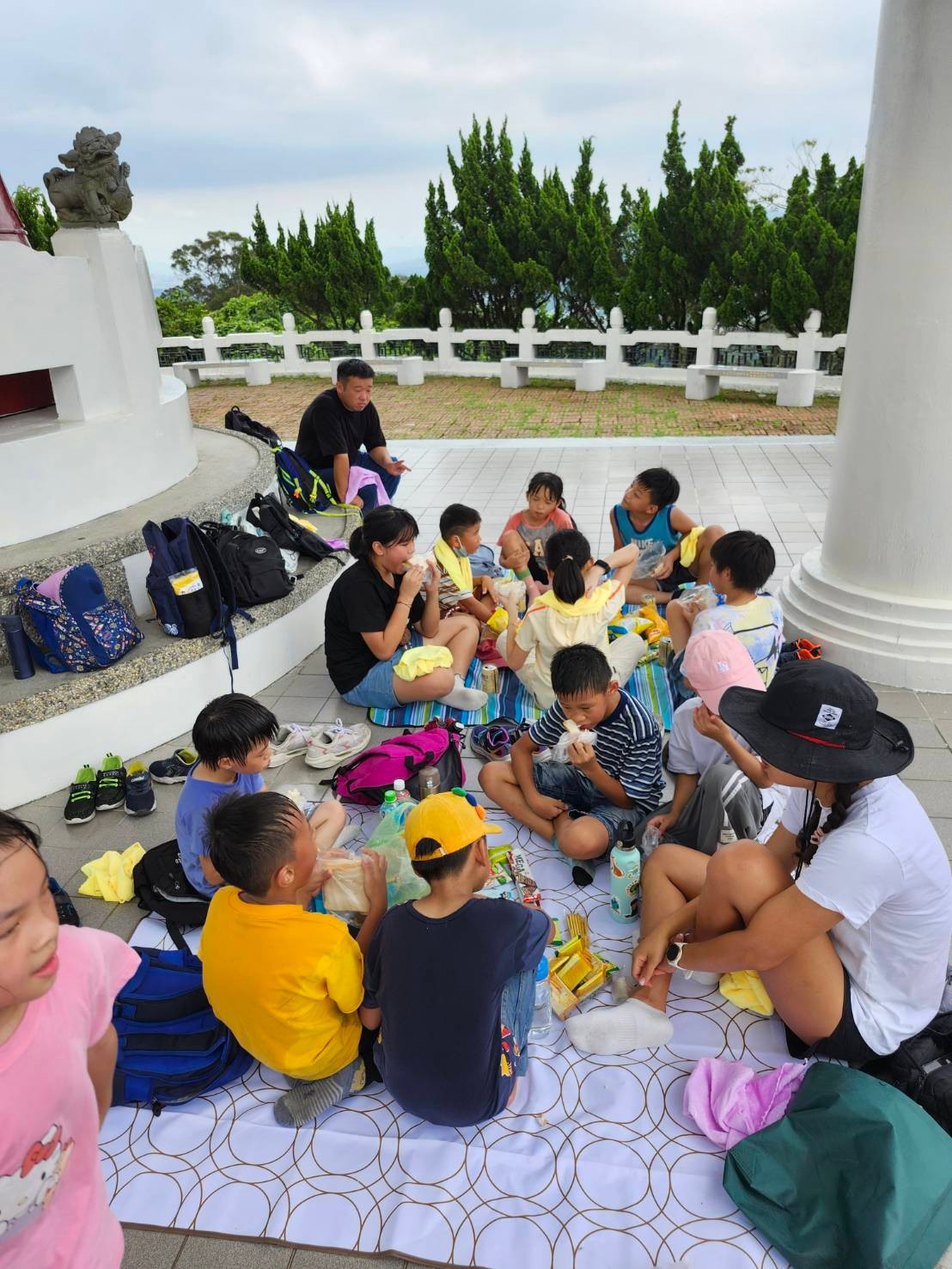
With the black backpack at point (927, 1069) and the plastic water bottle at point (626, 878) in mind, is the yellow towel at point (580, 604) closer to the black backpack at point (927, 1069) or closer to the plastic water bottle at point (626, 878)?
the plastic water bottle at point (626, 878)

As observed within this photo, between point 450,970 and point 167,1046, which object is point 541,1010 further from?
point 167,1046

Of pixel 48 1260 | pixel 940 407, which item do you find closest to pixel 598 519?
pixel 940 407

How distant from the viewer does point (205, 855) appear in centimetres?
308

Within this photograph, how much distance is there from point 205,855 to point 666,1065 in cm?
170

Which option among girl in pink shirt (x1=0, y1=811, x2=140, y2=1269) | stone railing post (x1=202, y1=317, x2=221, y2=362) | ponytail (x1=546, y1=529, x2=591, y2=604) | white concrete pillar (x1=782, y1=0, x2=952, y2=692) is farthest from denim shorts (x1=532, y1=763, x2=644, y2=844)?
stone railing post (x1=202, y1=317, x2=221, y2=362)

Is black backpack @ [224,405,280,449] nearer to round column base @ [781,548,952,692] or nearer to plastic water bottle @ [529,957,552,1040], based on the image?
round column base @ [781,548,952,692]

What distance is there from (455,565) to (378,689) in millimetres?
1044

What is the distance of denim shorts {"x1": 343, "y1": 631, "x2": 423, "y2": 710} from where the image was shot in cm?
475

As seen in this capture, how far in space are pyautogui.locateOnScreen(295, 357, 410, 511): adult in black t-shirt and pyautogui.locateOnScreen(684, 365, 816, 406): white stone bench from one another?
828 centimetres

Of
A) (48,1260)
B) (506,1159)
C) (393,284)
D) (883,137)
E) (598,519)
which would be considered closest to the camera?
(48,1260)

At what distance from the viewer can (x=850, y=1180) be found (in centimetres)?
213

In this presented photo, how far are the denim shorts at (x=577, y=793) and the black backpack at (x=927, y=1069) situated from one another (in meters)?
1.24

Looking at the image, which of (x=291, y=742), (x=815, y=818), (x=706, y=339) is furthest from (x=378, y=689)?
(x=706, y=339)

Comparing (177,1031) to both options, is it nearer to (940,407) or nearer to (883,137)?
(940,407)
